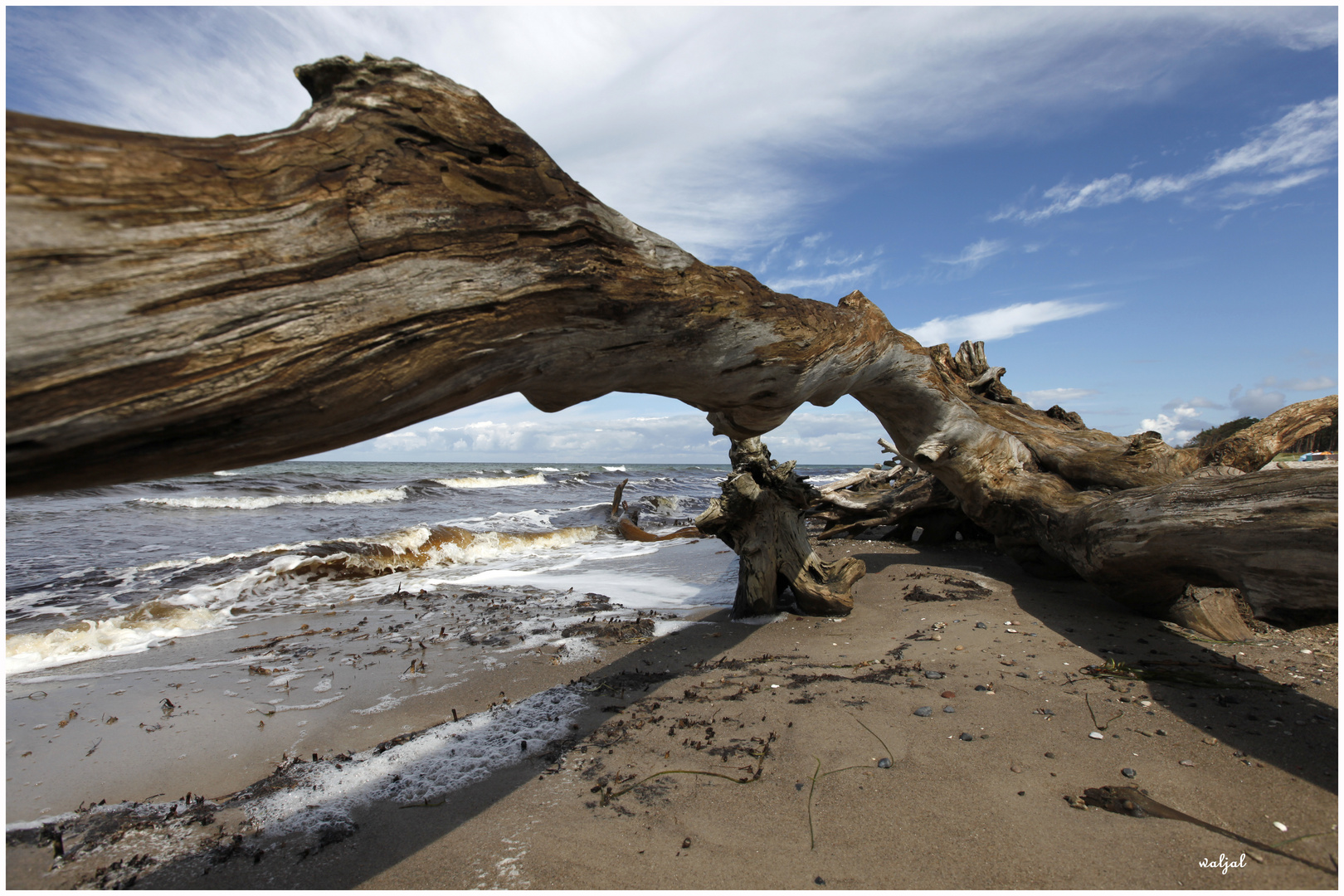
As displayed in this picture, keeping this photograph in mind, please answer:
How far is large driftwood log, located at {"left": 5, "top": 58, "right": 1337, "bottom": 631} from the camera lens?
150cm

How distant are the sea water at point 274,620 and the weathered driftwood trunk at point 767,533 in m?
0.85

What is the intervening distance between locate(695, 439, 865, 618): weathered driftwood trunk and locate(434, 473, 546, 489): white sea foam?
71.0ft

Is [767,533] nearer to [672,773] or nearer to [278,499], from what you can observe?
[672,773]

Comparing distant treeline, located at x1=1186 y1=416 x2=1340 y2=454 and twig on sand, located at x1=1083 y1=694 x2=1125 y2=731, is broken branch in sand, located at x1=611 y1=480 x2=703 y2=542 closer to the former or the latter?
distant treeline, located at x1=1186 y1=416 x2=1340 y2=454

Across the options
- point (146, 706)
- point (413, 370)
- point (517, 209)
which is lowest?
point (146, 706)

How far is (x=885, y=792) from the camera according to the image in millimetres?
2754

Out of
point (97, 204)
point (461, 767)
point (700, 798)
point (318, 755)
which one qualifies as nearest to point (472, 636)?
point (318, 755)

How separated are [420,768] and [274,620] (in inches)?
181

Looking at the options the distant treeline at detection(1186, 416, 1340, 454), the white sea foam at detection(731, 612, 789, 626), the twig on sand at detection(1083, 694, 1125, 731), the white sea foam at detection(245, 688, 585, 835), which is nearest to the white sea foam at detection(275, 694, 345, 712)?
the white sea foam at detection(245, 688, 585, 835)

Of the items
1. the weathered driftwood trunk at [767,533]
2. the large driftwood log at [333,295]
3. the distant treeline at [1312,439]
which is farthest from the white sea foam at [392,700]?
the distant treeline at [1312,439]

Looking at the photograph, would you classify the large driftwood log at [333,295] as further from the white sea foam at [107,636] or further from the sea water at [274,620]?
the white sea foam at [107,636]

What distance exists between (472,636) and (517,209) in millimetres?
4528

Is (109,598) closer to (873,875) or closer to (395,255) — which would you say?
(395,255)

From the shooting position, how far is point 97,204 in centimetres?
153
